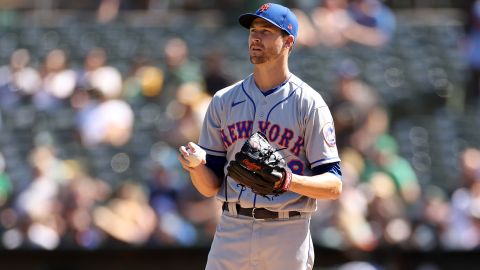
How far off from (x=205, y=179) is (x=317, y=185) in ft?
1.76

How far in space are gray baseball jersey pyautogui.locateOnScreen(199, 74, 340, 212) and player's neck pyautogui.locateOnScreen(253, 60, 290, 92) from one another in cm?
3

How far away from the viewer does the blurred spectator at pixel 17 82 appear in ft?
35.0

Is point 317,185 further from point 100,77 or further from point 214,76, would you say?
point 100,77

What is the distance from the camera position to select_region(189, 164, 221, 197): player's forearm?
432cm

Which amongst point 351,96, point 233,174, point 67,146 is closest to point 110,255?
point 67,146

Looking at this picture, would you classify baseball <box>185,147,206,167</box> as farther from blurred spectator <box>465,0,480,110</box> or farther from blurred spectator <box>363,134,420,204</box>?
blurred spectator <box>465,0,480,110</box>

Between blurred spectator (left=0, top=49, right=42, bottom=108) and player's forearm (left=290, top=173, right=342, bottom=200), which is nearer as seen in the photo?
player's forearm (left=290, top=173, right=342, bottom=200)

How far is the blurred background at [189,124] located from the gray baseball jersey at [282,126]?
128 inches

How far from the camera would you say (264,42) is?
425cm

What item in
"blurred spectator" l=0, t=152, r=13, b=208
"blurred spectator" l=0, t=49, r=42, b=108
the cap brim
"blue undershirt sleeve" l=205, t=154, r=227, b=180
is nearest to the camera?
the cap brim

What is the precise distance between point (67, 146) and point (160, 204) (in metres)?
1.74

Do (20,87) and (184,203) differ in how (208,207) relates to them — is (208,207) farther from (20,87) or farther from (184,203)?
(20,87)

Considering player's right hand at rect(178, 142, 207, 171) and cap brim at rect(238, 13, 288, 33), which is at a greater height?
cap brim at rect(238, 13, 288, 33)

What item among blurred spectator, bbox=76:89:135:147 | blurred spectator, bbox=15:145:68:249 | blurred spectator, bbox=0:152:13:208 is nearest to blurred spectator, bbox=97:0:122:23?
blurred spectator, bbox=76:89:135:147
